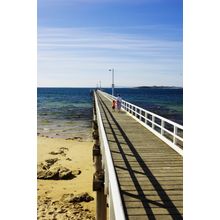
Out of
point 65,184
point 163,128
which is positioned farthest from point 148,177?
point 65,184

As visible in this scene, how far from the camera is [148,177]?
648 centimetres

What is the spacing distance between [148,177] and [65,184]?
8877mm

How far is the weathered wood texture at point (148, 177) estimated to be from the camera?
501cm

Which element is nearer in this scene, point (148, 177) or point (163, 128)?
point (148, 177)

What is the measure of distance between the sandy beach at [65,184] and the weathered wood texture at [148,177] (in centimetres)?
283

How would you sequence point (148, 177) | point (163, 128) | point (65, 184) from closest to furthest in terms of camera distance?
point (148, 177), point (163, 128), point (65, 184)

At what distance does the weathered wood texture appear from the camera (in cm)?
501

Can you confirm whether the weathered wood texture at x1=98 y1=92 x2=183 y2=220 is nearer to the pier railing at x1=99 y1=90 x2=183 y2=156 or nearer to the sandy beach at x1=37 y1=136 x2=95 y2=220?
the pier railing at x1=99 y1=90 x2=183 y2=156

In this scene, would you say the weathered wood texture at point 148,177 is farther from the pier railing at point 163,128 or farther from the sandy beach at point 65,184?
the sandy beach at point 65,184

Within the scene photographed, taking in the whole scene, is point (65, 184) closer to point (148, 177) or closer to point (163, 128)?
point (163, 128)

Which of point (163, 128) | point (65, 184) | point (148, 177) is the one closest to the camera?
point (148, 177)

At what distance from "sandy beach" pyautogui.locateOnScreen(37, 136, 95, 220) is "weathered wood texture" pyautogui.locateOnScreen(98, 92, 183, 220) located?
283 cm
